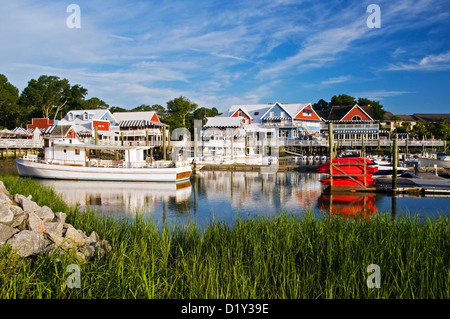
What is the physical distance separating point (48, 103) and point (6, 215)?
68.1 m

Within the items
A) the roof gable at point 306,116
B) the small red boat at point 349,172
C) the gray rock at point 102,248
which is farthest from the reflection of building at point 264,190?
the roof gable at point 306,116

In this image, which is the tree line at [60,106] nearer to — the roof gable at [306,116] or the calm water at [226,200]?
the roof gable at [306,116]

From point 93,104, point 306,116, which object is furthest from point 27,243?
point 93,104

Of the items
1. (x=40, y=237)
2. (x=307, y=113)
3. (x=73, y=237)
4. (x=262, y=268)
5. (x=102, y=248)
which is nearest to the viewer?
(x=262, y=268)

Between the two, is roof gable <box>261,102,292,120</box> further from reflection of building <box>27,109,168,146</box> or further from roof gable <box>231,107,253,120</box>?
reflection of building <box>27,109,168,146</box>

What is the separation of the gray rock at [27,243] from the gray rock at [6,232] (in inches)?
7.2

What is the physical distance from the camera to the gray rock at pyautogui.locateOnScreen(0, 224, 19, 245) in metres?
7.16

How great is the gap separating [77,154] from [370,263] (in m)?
28.2

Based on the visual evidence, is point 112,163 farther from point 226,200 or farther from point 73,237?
point 73,237

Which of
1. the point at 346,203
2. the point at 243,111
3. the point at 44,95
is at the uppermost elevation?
the point at 44,95

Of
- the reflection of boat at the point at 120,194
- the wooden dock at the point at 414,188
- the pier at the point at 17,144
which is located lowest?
the reflection of boat at the point at 120,194

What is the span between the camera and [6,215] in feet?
25.1

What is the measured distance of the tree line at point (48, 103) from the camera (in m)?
65.5
